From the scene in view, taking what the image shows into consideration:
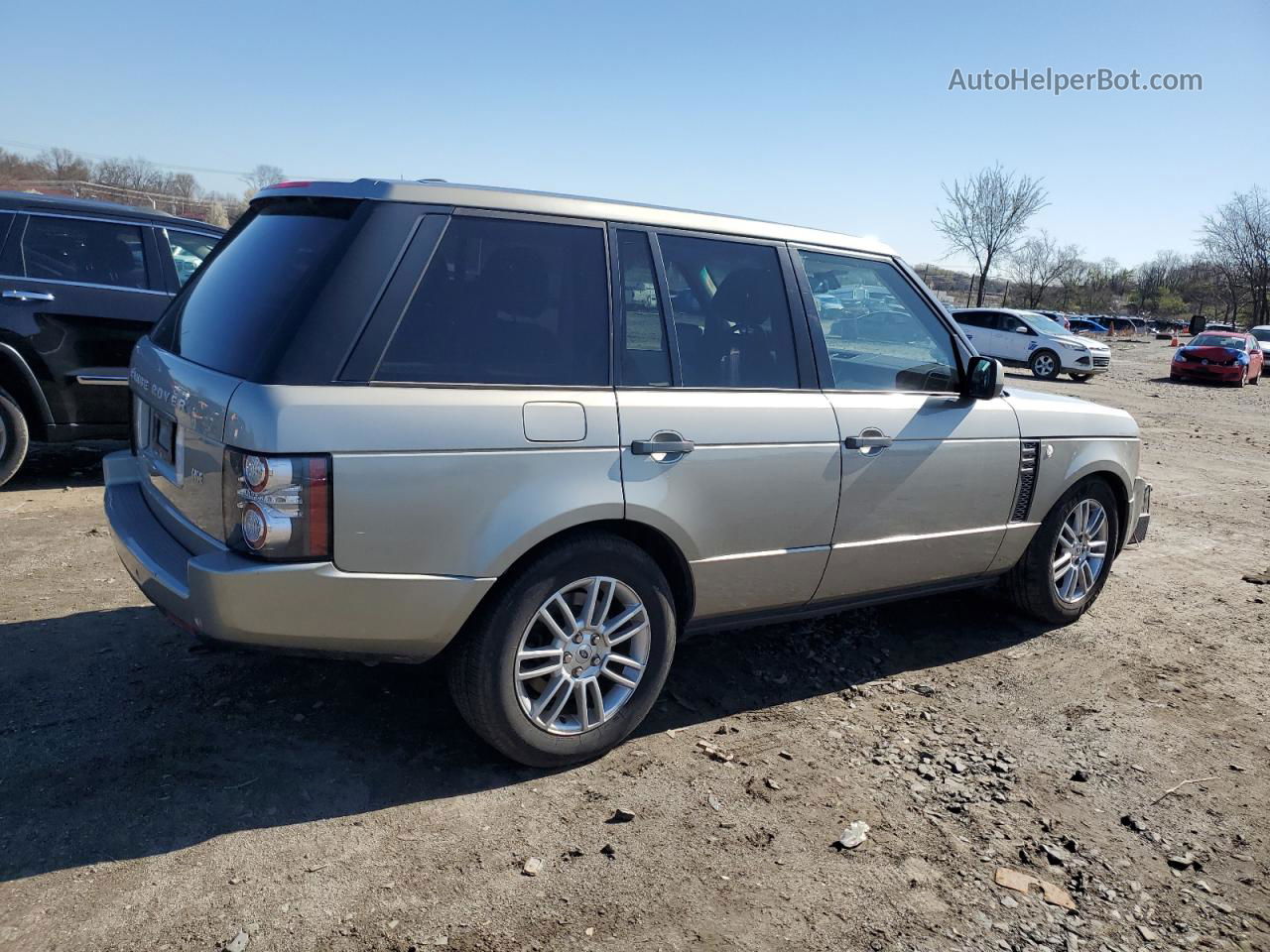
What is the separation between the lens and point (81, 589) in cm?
476

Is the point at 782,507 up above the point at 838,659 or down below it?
above

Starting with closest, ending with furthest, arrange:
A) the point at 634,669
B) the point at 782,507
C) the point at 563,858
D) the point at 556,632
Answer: the point at 563,858 → the point at 556,632 → the point at 634,669 → the point at 782,507

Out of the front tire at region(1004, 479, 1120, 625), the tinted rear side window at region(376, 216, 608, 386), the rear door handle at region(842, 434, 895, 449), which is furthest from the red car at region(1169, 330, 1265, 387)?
the tinted rear side window at region(376, 216, 608, 386)

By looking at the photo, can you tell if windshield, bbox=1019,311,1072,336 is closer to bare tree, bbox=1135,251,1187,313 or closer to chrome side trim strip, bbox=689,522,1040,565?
chrome side trim strip, bbox=689,522,1040,565

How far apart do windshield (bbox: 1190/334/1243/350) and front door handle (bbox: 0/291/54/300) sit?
2847 centimetres

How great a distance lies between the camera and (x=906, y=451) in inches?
161

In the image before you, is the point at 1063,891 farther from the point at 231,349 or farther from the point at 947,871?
the point at 231,349

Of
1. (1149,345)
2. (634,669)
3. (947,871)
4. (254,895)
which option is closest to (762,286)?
(634,669)

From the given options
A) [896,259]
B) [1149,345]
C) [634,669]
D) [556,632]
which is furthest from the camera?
[1149,345]

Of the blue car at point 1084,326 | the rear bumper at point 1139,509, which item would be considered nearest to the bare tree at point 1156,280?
the blue car at point 1084,326

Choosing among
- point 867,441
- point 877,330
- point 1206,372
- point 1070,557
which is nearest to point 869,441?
point 867,441

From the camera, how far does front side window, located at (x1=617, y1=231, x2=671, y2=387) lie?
3434 millimetres

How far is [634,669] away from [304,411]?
4.91 feet

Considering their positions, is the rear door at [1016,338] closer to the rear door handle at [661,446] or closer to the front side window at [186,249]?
the front side window at [186,249]
